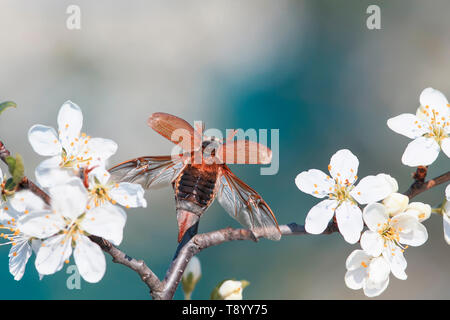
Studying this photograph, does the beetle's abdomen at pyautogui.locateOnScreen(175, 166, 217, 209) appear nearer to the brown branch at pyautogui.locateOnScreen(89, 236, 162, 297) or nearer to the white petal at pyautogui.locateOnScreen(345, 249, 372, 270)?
the brown branch at pyautogui.locateOnScreen(89, 236, 162, 297)

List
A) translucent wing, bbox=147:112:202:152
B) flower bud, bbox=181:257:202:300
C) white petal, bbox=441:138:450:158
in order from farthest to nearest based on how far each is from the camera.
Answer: flower bud, bbox=181:257:202:300
white petal, bbox=441:138:450:158
translucent wing, bbox=147:112:202:152

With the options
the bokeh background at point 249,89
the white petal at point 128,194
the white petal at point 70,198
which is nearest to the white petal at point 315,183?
the white petal at point 128,194

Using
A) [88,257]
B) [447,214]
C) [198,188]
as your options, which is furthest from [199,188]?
[447,214]

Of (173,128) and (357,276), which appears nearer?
(173,128)

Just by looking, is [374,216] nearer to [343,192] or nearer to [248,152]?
[343,192]

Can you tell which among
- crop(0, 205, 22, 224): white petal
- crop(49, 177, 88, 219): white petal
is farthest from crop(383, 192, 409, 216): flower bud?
crop(0, 205, 22, 224): white petal
